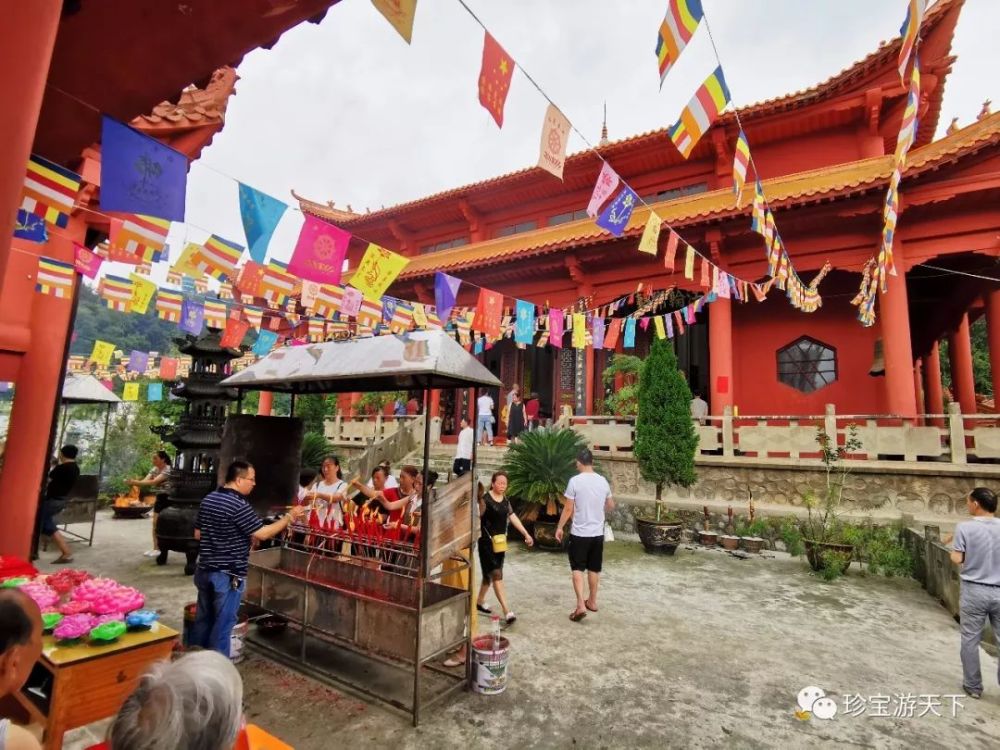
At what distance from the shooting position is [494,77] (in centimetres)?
475

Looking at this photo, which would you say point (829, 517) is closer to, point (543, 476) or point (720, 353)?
point (720, 353)

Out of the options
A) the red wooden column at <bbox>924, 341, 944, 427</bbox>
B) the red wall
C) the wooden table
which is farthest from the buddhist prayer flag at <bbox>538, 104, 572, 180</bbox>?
the red wooden column at <bbox>924, 341, 944, 427</bbox>

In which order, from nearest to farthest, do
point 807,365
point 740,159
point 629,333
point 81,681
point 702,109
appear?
1. point 81,681
2. point 702,109
3. point 740,159
4. point 629,333
5. point 807,365

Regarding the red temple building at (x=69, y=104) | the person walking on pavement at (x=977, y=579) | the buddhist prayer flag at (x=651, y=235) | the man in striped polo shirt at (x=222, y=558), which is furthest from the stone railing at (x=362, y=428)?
the person walking on pavement at (x=977, y=579)

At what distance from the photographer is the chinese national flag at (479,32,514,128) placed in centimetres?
460

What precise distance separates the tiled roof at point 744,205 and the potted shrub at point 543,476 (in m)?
5.87

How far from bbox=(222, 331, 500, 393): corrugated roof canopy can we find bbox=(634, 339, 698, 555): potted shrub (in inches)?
222

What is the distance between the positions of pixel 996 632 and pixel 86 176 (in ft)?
35.6

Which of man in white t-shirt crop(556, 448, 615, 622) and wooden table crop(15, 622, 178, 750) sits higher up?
man in white t-shirt crop(556, 448, 615, 622)

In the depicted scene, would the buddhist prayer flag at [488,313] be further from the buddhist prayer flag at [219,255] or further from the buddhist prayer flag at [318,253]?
the buddhist prayer flag at [219,255]

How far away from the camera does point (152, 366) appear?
48.0ft

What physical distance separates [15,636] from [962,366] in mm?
18671

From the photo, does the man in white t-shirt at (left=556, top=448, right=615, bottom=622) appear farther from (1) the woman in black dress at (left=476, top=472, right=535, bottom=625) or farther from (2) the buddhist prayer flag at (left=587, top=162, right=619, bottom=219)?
(2) the buddhist prayer flag at (left=587, top=162, right=619, bottom=219)

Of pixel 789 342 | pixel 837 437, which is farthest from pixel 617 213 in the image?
pixel 789 342
